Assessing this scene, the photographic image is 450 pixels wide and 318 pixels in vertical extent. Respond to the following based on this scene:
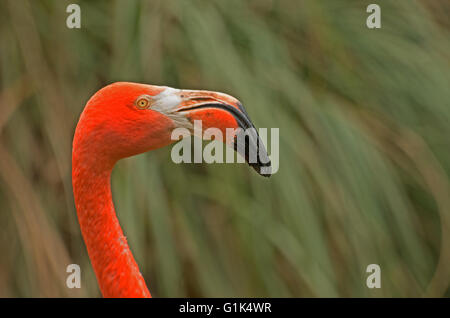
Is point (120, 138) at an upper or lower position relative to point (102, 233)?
upper

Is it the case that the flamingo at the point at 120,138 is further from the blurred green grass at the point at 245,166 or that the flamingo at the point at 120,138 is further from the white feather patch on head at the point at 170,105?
the blurred green grass at the point at 245,166

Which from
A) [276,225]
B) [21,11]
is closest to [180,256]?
[276,225]

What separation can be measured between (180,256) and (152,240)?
0.08 meters

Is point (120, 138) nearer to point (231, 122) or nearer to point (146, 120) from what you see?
point (146, 120)

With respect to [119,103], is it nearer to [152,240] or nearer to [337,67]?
[152,240]

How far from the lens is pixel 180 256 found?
4.10ft

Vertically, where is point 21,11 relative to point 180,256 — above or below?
above

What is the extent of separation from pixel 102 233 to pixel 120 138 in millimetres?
129

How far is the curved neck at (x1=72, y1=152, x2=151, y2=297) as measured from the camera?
2.25ft

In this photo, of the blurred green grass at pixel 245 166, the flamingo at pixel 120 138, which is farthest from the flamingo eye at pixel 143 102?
the blurred green grass at pixel 245 166

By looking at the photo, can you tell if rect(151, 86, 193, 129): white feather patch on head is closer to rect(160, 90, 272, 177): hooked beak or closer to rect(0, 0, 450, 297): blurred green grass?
rect(160, 90, 272, 177): hooked beak

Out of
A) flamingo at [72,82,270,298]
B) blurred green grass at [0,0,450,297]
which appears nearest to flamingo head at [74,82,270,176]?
flamingo at [72,82,270,298]

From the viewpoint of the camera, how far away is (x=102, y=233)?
2.27 ft

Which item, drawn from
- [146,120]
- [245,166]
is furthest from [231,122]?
[245,166]
